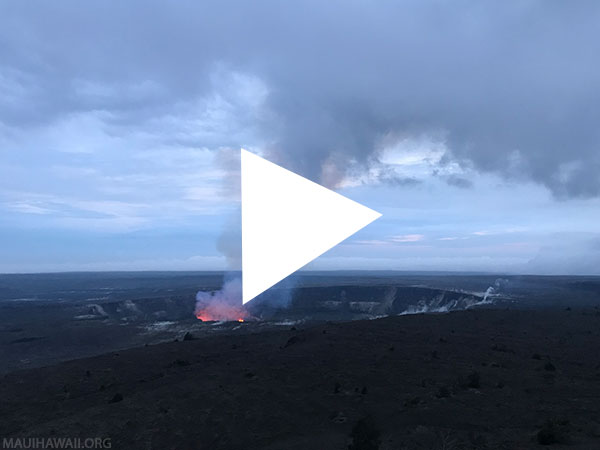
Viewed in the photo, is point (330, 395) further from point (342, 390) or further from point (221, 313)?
point (221, 313)

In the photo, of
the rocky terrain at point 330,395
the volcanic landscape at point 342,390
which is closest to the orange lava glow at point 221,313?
the volcanic landscape at point 342,390

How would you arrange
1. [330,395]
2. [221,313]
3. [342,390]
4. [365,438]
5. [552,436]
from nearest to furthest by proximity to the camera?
[552,436], [365,438], [330,395], [342,390], [221,313]

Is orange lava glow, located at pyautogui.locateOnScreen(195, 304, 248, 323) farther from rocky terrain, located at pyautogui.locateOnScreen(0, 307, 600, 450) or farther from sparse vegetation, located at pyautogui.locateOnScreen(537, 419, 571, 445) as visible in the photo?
sparse vegetation, located at pyautogui.locateOnScreen(537, 419, 571, 445)

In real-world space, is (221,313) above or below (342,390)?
below

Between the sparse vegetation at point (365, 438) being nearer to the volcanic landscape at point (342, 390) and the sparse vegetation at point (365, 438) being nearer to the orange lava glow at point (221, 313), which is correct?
the volcanic landscape at point (342, 390)

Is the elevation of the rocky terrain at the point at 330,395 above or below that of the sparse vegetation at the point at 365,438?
below

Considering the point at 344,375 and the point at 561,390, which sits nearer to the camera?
the point at 561,390

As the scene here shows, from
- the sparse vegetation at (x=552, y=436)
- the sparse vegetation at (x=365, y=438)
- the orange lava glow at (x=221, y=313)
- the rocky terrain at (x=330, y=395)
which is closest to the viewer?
the sparse vegetation at (x=365, y=438)

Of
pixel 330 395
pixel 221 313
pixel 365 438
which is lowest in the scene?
pixel 221 313

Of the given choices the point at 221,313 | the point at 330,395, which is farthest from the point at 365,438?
the point at 221,313

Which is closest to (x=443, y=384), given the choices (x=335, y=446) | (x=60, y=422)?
(x=335, y=446)

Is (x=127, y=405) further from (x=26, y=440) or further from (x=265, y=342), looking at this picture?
(x=265, y=342)
